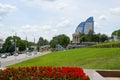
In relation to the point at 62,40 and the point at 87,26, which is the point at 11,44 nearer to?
the point at 62,40

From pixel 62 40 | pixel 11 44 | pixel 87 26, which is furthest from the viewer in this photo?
pixel 62 40

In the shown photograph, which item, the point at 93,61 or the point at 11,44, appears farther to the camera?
the point at 11,44

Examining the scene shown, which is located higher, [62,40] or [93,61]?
[62,40]

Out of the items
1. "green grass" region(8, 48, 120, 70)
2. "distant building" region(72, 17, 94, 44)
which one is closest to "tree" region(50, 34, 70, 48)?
"distant building" region(72, 17, 94, 44)

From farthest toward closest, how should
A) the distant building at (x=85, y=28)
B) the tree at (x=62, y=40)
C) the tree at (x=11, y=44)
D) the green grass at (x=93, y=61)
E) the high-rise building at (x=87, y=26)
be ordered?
the tree at (x=62, y=40) < the high-rise building at (x=87, y=26) < the distant building at (x=85, y=28) < the tree at (x=11, y=44) < the green grass at (x=93, y=61)

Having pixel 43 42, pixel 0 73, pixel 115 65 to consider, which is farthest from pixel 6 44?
pixel 0 73

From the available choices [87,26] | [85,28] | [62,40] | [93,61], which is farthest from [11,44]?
[93,61]

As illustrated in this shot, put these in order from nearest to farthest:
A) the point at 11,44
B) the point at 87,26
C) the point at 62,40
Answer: the point at 11,44 → the point at 87,26 → the point at 62,40

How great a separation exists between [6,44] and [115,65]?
107 meters

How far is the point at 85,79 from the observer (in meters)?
8.65

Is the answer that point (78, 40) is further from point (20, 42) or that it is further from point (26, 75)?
point (26, 75)

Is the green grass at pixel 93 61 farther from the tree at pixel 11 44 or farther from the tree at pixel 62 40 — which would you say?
the tree at pixel 62 40

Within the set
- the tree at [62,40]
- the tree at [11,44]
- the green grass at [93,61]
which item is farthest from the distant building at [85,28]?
the green grass at [93,61]

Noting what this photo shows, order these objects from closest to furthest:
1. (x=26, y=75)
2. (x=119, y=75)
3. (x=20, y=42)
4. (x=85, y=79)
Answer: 1. (x=85, y=79)
2. (x=26, y=75)
3. (x=119, y=75)
4. (x=20, y=42)
